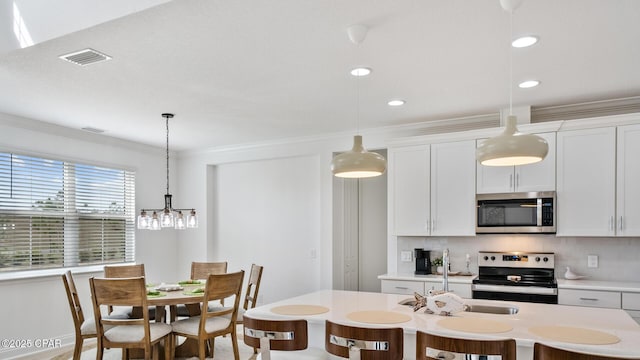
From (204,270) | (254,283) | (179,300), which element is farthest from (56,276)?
(254,283)

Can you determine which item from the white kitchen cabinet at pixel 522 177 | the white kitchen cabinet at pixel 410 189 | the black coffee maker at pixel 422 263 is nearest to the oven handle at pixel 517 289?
the black coffee maker at pixel 422 263

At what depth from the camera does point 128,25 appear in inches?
102

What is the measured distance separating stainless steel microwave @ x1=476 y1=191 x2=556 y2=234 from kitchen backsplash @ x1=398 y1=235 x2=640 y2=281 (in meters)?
0.35

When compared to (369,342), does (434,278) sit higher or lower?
lower

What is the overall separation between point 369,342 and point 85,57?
2539 millimetres

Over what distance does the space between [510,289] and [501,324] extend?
190 centimetres

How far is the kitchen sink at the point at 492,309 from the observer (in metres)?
2.80

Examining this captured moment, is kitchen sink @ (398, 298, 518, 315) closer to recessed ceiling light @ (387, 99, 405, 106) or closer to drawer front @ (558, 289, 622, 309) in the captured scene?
drawer front @ (558, 289, 622, 309)

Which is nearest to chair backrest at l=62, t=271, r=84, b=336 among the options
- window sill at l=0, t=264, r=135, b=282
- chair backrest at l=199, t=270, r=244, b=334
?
window sill at l=0, t=264, r=135, b=282

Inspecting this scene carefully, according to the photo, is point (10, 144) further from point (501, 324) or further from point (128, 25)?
point (501, 324)

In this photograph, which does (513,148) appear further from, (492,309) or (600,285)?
(600,285)

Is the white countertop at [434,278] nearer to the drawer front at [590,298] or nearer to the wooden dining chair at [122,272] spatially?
the drawer front at [590,298]

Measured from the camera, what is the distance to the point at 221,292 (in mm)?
4008

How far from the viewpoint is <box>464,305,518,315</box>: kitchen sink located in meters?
2.80
